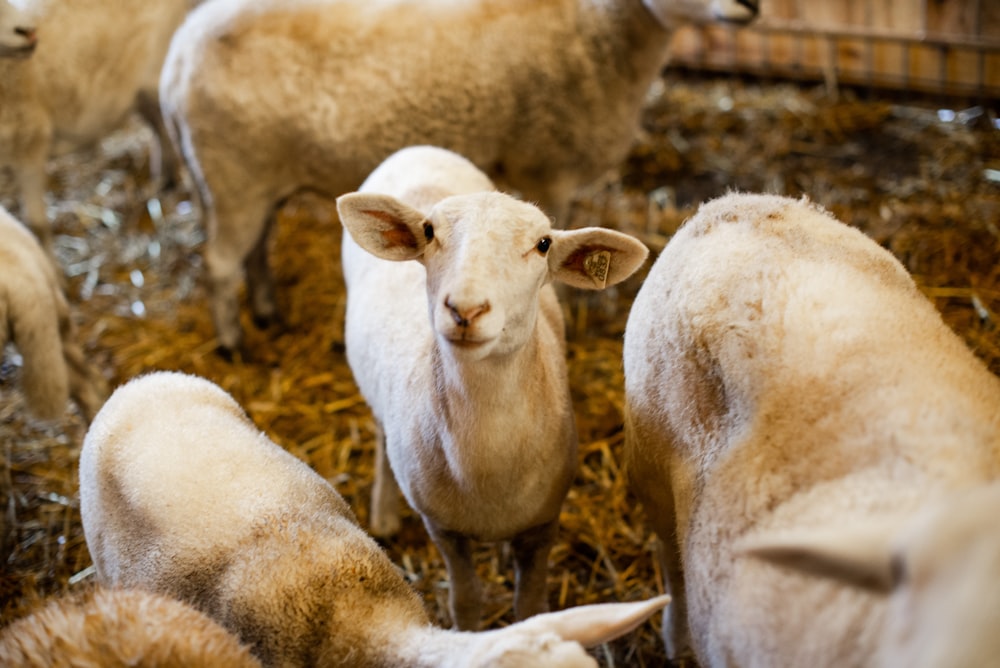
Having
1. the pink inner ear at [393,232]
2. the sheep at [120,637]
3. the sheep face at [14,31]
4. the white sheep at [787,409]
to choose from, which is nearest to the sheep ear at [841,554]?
the white sheep at [787,409]

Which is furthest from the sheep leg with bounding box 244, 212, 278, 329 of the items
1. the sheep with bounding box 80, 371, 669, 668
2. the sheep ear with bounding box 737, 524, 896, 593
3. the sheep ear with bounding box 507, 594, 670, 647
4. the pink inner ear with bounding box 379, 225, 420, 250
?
the sheep ear with bounding box 737, 524, 896, 593

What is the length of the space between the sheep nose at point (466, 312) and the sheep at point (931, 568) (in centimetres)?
94

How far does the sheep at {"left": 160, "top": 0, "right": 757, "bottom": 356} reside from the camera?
14.5 ft

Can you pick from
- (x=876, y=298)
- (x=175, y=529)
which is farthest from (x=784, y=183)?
(x=175, y=529)

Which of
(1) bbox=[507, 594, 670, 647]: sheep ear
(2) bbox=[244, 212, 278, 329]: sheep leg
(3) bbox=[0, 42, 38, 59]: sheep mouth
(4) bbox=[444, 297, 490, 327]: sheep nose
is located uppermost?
(3) bbox=[0, 42, 38, 59]: sheep mouth

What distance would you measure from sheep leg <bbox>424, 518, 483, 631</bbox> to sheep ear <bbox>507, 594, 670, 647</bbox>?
105cm

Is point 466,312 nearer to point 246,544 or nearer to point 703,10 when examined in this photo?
point 246,544

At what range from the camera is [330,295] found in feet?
17.8

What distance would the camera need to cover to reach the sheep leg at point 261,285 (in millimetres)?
5103

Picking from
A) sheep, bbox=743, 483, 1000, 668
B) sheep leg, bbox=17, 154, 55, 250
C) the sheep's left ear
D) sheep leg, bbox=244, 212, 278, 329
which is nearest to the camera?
sheep, bbox=743, 483, 1000, 668

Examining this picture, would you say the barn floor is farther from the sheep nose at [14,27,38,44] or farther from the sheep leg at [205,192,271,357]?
the sheep nose at [14,27,38,44]

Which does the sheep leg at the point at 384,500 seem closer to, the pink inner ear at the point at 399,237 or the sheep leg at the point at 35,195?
the pink inner ear at the point at 399,237

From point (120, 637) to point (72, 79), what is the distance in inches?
161

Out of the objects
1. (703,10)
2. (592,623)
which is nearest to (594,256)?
(592,623)
